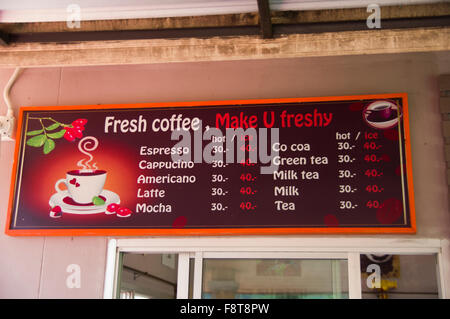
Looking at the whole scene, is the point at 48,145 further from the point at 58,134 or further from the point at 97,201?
the point at 97,201

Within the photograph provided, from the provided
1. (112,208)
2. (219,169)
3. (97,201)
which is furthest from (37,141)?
(219,169)


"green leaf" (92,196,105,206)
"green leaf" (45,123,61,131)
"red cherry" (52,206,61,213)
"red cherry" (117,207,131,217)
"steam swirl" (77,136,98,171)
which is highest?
"green leaf" (45,123,61,131)

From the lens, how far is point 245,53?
3.68 metres

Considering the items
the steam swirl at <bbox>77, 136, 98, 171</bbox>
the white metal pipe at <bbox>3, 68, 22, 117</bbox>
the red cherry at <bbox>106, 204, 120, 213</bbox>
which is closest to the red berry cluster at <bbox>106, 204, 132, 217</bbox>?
the red cherry at <bbox>106, 204, 120, 213</bbox>

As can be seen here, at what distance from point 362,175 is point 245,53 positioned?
46.7 inches

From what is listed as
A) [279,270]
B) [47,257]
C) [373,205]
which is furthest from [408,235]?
[47,257]

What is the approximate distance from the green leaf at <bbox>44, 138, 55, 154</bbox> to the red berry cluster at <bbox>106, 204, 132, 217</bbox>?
26.5 inches

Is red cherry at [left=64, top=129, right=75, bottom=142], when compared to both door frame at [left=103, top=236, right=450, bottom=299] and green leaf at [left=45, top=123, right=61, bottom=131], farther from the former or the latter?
door frame at [left=103, top=236, right=450, bottom=299]

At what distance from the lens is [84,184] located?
4.17 metres

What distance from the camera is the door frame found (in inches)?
150

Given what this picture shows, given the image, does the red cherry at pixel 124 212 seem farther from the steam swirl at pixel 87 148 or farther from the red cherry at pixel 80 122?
the red cherry at pixel 80 122

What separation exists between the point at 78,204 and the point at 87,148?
43cm

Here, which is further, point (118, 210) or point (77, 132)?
point (77, 132)
